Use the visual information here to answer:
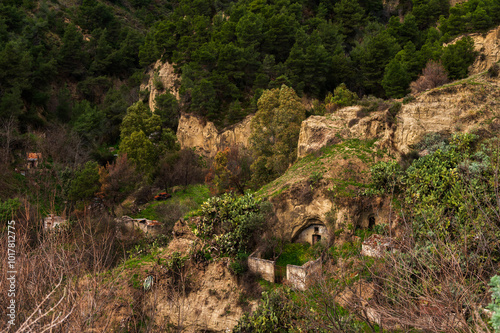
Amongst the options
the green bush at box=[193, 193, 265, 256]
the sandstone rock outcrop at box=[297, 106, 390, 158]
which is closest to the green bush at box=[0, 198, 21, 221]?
the green bush at box=[193, 193, 265, 256]

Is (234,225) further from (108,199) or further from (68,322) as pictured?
(108,199)

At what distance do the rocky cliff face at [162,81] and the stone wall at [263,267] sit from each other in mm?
28895

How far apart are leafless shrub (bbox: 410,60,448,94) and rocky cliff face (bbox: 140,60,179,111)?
Result: 86.6 ft

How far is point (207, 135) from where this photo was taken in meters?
37.4

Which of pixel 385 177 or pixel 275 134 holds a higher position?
pixel 275 134

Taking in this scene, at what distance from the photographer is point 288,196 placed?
1950 cm

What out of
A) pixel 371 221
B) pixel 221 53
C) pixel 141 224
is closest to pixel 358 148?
pixel 371 221

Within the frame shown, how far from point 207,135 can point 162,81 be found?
37.2 feet

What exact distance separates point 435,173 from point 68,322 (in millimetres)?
14969

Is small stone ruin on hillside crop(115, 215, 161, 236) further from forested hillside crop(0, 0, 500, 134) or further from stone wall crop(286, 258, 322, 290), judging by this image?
forested hillside crop(0, 0, 500, 134)

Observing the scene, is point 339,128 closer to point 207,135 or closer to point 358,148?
point 358,148

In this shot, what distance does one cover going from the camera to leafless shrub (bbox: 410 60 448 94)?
25.1 m

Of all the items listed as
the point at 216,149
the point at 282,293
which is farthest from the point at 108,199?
the point at 282,293

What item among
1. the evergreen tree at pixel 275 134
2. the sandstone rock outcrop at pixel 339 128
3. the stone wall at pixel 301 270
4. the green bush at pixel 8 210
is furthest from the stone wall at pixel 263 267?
the green bush at pixel 8 210
